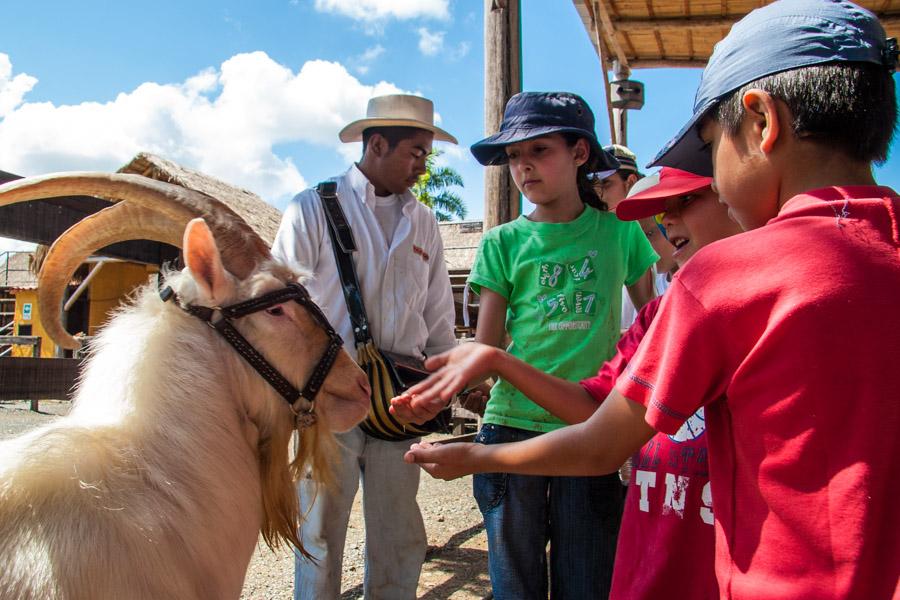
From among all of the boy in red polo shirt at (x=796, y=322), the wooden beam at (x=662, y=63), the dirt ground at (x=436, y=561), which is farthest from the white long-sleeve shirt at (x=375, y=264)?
the wooden beam at (x=662, y=63)

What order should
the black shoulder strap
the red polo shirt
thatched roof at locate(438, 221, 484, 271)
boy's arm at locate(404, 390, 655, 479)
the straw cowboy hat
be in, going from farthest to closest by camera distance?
thatched roof at locate(438, 221, 484, 271)
the straw cowboy hat
the black shoulder strap
boy's arm at locate(404, 390, 655, 479)
the red polo shirt

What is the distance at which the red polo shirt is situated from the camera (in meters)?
1.01

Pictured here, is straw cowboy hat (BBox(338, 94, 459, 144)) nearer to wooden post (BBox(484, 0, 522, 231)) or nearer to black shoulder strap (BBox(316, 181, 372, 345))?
black shoulder strap (BBox(316, 181, 372, 345))

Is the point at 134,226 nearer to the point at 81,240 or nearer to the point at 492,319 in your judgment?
the point at 81,240

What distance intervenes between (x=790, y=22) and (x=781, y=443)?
72 centimetres

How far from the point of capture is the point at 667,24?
7.21 metres

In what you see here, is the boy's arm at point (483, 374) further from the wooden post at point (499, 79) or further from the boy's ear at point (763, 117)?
the wooden post at point (499, 79)

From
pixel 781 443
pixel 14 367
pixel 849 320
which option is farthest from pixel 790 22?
pixel 14 367

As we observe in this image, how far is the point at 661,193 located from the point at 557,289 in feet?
2.56

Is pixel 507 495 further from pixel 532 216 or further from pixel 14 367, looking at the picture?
pixel 14 367

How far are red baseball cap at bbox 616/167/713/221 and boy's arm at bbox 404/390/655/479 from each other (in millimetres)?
860

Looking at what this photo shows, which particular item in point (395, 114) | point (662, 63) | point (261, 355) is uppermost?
point (662, 63)

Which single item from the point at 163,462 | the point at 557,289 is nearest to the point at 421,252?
the point at 557,289

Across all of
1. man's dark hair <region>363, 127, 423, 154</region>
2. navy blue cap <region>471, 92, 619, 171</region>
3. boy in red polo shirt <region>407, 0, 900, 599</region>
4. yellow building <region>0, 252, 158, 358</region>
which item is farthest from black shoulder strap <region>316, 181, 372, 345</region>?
yellow building <region>0, 252, 158, 358</region>
